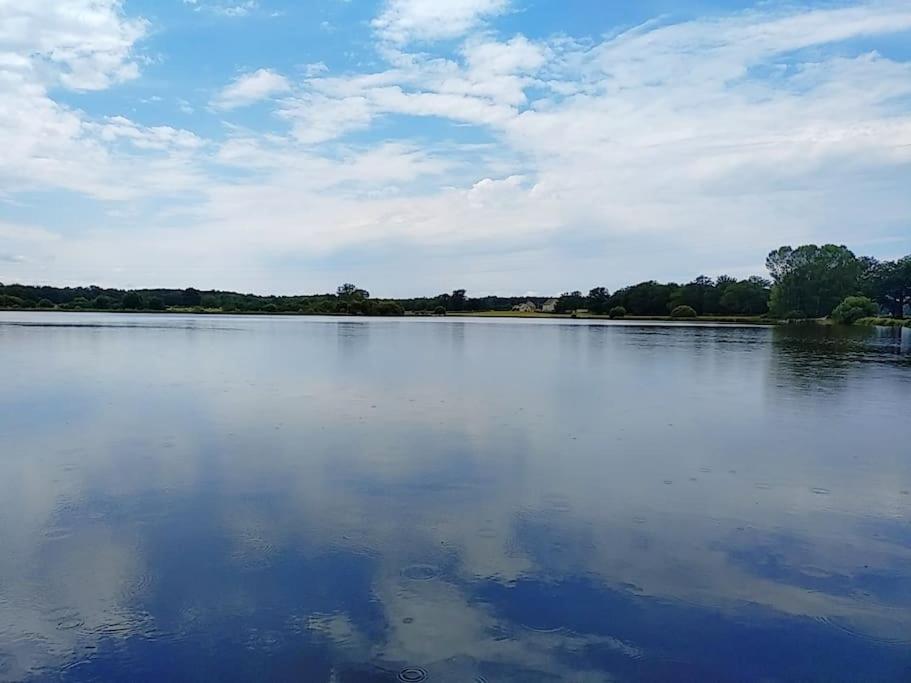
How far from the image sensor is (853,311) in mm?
64812

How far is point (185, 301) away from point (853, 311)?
87919 millimetres

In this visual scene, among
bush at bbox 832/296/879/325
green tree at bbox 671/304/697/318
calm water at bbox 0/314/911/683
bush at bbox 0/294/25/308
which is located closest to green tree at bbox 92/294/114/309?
bush at bbox 0/294/25/308

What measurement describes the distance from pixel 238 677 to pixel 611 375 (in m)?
14.7

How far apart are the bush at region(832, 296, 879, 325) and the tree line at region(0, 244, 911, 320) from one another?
86mm

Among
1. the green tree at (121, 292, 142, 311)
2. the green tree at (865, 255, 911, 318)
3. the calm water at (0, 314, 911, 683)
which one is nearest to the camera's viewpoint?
the calm water at (0, 314, 911, 683)

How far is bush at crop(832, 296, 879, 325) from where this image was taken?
65.0 metres

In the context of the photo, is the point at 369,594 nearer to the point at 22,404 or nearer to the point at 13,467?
the point at 13,467

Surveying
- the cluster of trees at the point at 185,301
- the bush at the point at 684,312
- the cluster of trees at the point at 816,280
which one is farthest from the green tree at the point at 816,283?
the cluster of trees at the point at 185,301

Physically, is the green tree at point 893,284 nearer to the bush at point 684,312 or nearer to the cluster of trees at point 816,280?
the cluster of trees at point 816,280

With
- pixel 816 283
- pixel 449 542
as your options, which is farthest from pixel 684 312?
pixel 449 542

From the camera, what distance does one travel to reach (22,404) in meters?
11.1

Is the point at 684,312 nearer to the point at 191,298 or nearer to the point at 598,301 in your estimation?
the point at 598,301

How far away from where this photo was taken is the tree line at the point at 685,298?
7562cm

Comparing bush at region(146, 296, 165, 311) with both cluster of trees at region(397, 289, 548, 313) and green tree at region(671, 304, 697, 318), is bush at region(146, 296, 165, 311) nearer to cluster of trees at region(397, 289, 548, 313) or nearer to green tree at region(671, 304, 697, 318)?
cluster of trees at region(397, 289, 548, 313)
